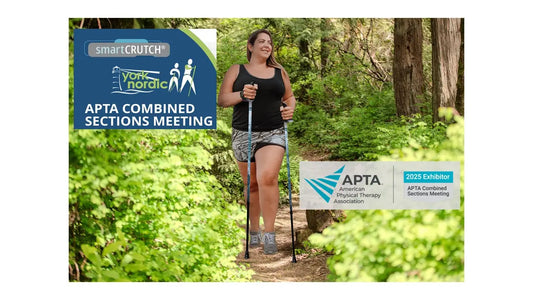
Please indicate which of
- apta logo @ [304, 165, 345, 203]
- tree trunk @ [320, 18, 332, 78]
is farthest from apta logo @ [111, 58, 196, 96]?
apta logo @ [304, 165, 345, 203]

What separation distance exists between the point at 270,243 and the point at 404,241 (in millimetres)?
1060

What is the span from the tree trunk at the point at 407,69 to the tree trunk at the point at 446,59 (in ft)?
0.41

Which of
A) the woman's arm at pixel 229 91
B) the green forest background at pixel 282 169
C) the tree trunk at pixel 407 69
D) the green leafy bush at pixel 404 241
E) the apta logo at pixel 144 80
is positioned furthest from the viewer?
the tree trunk at pixel 407 69

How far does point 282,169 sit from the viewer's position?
4.86 m

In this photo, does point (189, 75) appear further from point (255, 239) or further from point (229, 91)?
point (255, 239)

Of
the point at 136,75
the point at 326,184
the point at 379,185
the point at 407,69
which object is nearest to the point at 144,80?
the point at 136,75

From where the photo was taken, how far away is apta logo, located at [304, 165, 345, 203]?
4.73 meters

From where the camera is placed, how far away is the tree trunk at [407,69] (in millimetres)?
5066

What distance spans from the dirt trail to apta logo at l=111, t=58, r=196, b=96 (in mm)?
1249

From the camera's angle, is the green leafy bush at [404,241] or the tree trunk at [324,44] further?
the tree trunk at [324,44]

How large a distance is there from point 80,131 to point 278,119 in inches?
58.8

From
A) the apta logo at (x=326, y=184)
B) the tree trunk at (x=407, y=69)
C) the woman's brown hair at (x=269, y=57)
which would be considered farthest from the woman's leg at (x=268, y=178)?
the tree trunk at (x=407, y=69)

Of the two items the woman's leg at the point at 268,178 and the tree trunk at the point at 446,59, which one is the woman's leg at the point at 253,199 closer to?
the woman's leg at the point at 268,178

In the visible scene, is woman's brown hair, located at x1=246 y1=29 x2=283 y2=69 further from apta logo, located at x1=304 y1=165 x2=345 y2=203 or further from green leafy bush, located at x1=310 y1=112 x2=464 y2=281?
green leafy bush, located at x1=310 y1=112 x2=464 y2=281
